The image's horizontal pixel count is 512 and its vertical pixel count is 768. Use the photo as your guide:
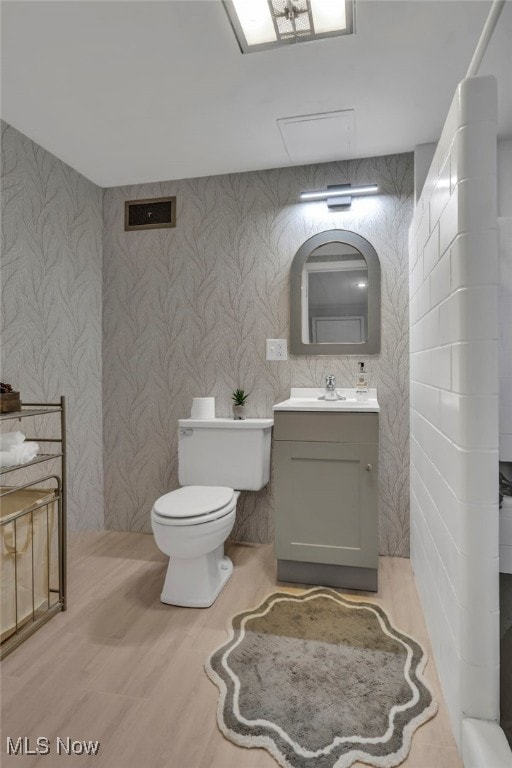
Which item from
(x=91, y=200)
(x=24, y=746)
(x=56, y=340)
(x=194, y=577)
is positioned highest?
(x=91, y=200)

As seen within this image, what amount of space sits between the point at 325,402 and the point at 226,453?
0.62 m

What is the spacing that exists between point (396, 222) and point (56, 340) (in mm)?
2012

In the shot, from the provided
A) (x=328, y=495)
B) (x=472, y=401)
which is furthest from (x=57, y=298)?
(x=472, y=401)

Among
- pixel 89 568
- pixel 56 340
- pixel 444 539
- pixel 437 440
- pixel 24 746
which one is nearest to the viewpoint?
pixel 24 746

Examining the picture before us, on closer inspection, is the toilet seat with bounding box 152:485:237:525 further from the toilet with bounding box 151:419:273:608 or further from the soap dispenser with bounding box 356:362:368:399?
the soap dispenser with bounding box 356:362:368:399

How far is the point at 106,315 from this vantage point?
110 inches

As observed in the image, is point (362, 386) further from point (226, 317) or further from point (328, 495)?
point (226, 317)

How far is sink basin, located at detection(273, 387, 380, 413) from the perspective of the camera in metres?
1.98

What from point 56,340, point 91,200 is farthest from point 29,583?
point 91,200

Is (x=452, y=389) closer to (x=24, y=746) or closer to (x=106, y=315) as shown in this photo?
(x=24, y=746)

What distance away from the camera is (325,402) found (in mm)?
2121

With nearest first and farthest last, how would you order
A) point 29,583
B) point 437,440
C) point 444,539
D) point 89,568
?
1. point 444,539
2. point 437,440
3. point 29,583
4. point 89,568

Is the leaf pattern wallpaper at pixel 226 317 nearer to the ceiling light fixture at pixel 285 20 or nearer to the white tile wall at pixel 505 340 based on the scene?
the white tile wall at pixel 505 340

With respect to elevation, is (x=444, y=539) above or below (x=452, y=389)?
below
